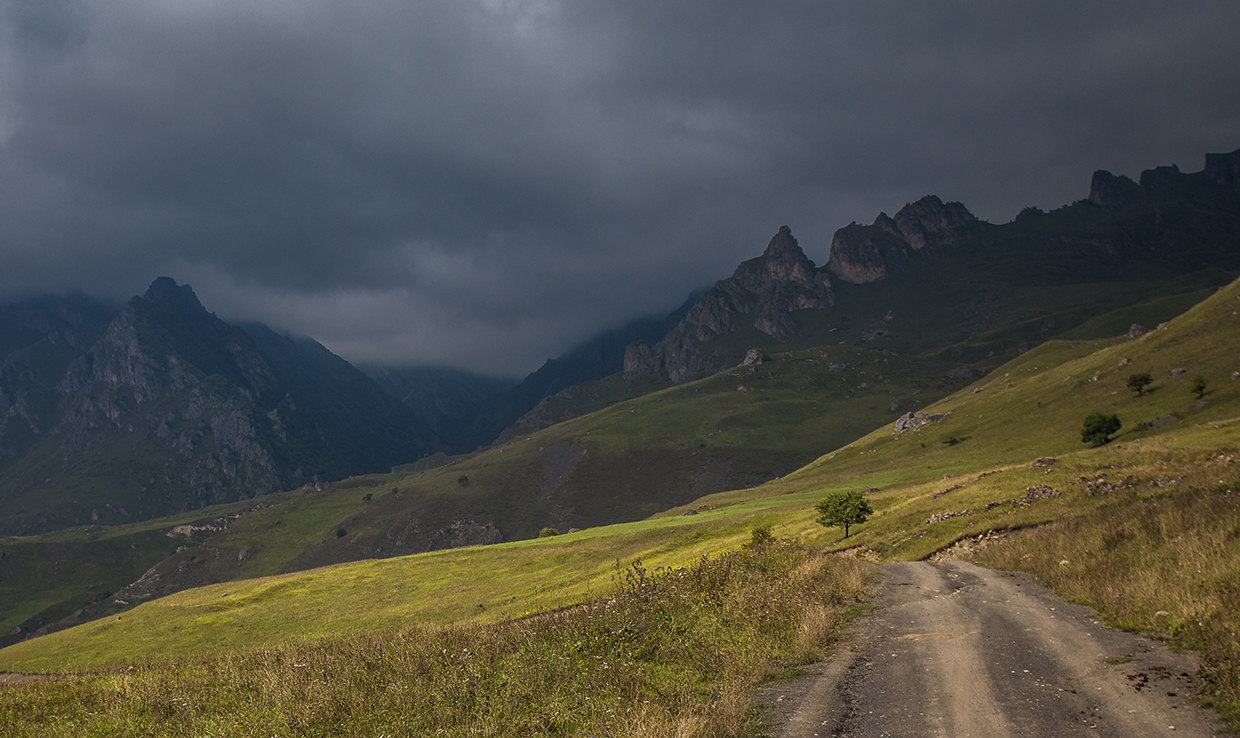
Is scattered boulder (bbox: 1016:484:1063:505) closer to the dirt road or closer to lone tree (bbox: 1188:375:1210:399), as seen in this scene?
the dirt road

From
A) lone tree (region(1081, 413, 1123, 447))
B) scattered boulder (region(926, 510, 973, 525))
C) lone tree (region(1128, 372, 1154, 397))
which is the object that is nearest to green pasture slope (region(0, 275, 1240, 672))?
scattered boulder (region(926, 510, 973, 525))

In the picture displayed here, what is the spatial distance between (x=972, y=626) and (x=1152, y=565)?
18.7ft

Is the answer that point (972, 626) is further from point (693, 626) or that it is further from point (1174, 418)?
point (1174, 418)

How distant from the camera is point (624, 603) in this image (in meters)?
17.3

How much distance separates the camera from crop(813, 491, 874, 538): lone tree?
43.4m

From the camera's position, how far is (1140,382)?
98312mm

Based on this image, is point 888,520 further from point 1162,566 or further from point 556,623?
point 556,623

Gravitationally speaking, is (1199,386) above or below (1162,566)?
below

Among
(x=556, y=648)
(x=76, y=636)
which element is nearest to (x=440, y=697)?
(x=556, y=648)

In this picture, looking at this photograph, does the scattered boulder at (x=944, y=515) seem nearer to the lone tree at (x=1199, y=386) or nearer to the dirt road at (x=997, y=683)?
the dirt road at (x=997, y=683)

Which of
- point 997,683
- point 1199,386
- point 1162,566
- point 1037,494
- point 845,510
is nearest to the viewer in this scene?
point 997,683

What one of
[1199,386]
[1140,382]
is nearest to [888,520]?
[1199,386]

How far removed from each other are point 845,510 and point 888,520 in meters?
3.54

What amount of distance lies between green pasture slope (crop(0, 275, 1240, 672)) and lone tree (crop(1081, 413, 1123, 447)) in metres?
1.55
